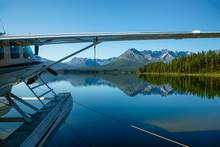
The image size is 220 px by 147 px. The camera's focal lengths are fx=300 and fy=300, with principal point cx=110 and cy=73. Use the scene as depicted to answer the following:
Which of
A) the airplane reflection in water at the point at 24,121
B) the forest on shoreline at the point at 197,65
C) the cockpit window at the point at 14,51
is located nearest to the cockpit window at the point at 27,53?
the airplane reflection in water at the point at 24,121

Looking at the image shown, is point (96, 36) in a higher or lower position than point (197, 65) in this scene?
higher

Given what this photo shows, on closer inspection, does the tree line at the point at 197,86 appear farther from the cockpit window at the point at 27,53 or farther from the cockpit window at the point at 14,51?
the cockpit window at the point at 14,51

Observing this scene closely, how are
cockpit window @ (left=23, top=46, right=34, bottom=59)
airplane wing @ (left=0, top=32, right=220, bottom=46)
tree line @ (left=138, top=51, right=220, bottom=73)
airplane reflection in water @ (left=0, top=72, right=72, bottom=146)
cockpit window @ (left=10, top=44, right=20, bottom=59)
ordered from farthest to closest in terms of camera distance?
tree line @ (left=138, top=51, right=220, bottom=73)
cockpit window @ (left=23, top=46, right=34, bottom=59)
cockpit window @ (left=10, top=44, right=20, bottom=59)
airplane reflection in water @ (left=0, top=72, right=72, bottom=146)
airplane wing @ (left=0, top=32, right=220, bottom=46)

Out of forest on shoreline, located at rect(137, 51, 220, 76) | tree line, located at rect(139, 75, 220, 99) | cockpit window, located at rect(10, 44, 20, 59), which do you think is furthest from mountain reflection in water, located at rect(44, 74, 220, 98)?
forest on shoreline, located at rect(137, 51, 220, 76)

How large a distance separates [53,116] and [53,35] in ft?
10.7

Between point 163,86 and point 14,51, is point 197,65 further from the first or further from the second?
point 14,51

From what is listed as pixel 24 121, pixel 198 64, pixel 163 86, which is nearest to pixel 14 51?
pixel 24 121

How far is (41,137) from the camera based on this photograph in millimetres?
7230

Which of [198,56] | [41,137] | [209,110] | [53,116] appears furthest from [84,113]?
[198,56]

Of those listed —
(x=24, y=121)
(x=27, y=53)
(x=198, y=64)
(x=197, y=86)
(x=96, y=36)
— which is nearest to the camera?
(x=96, y=36)

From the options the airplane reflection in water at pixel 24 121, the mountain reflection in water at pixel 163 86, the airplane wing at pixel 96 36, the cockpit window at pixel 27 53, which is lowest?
the mountain reflection in water at pixel 163 86

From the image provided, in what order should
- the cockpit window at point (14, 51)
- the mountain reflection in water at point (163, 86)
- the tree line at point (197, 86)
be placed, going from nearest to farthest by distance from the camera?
the cockpit window at point (14, 51) → the tree line at point (197, 86) → the mountain reflection in water at point (163, 86)

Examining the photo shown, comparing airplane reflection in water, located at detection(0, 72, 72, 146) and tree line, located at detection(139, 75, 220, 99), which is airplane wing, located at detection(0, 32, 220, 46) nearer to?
airplane reflection in water, located at detection(0, 72, 72, 146)

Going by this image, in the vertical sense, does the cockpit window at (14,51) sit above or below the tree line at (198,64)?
above
